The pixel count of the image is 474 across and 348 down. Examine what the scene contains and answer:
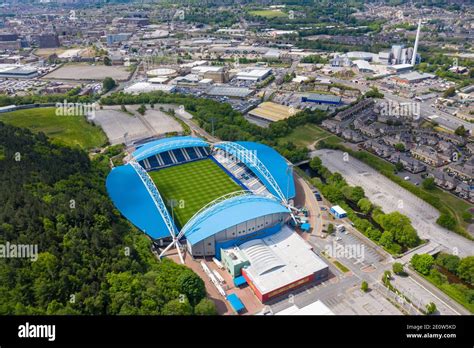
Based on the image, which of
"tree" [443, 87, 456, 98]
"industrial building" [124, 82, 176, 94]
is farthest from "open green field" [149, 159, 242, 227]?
"tree" [443, 87, 456, 98]

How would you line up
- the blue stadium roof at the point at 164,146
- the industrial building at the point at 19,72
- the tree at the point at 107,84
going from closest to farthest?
the blue stadium roof at the point at 164,146, the tree at the point at 107,84, the industrial building at the point at 19,72

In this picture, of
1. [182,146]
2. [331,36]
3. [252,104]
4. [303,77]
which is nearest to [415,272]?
[182,146]

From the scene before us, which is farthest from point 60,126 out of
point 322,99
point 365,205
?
point 365,205

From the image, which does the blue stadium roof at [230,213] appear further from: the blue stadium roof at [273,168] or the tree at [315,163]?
the tree at [315,163]

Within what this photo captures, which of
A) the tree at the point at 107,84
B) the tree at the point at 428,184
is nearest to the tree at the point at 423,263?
the tree at the point at 428,184

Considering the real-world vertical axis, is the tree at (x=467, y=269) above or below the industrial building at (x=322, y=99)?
below

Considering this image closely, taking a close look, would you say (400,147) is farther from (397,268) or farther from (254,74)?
(254,74)
